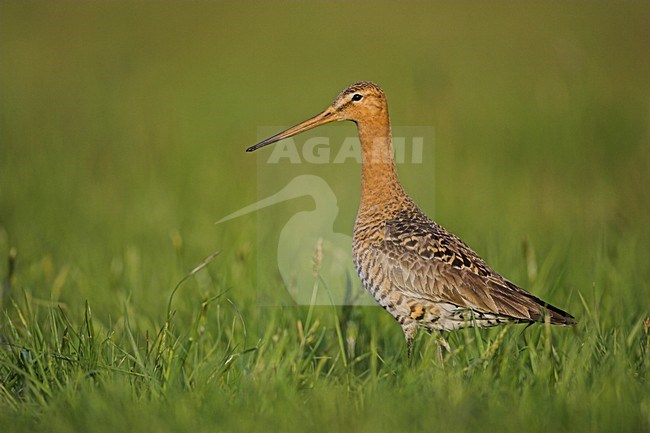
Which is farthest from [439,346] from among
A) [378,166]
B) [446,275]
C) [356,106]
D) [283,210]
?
[283,210]

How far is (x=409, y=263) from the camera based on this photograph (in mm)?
4551

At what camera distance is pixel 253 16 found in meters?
16.9

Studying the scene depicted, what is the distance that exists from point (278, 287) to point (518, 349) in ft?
6.12

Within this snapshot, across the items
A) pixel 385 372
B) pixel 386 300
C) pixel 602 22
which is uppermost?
pixel 602 22

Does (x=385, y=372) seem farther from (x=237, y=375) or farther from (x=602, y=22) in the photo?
(x=602, y=22)

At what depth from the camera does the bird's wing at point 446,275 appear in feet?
14.1

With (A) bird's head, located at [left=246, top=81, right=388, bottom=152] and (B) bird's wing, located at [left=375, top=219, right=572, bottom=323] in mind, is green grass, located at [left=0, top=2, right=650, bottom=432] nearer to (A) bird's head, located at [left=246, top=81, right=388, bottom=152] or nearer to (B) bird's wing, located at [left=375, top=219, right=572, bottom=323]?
(B) bird's wing, located at [left=375, top=219, right=572, bottom=323]

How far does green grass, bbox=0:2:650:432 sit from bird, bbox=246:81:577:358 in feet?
0.59

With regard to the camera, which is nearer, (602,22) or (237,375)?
(237,375)

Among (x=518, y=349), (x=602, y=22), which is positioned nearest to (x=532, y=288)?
(x=518, y=349)

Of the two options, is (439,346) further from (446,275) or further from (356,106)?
(356,106)

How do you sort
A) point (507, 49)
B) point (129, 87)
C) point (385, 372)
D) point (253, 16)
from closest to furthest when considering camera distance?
point (385, 372) < point (129, 87) < point (507, 49) < point (253, 16)

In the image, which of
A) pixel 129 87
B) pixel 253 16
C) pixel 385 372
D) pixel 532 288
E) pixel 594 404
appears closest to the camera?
pixel 594 404

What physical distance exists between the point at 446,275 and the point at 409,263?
207 mm
